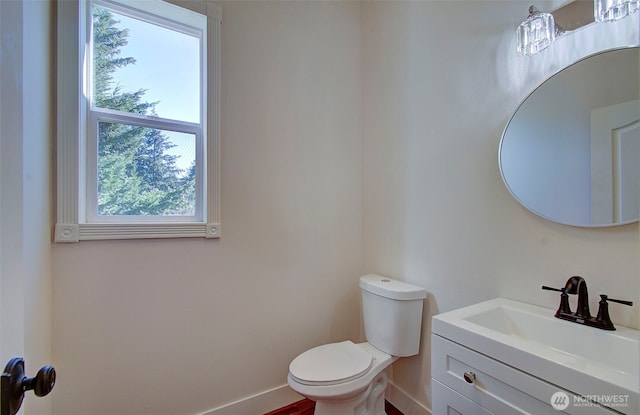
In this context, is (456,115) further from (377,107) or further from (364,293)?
(364,293)

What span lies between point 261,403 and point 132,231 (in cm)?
119

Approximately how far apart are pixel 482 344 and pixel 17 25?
4.35 feet

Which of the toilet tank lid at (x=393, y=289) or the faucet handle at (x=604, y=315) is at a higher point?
the faucet handle at (x=604, y=315)

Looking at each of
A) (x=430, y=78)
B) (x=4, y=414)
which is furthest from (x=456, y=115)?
(x=4, y=414)

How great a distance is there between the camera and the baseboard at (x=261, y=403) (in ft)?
5.05

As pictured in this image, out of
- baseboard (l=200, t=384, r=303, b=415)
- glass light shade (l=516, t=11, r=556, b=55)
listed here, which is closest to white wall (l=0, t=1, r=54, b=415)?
baseboard (l=200, t=384, r=303, b=415)

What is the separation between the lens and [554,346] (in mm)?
951

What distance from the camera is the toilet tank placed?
1.48 metres

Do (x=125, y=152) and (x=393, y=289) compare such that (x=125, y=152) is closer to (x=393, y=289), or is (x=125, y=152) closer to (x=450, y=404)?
(x=393, y=289)

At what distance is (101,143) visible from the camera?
137cm

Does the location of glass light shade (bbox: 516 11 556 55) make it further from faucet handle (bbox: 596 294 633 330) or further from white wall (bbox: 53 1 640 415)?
faucet handle (bbox: 596 294 633 330)

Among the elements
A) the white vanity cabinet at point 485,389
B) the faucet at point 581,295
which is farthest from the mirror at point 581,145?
the white vanity cabinet at point 485,389

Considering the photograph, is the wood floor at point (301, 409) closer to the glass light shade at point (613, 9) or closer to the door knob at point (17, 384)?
the door knob at point (17, 384)

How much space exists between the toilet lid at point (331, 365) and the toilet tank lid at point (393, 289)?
33 cm
